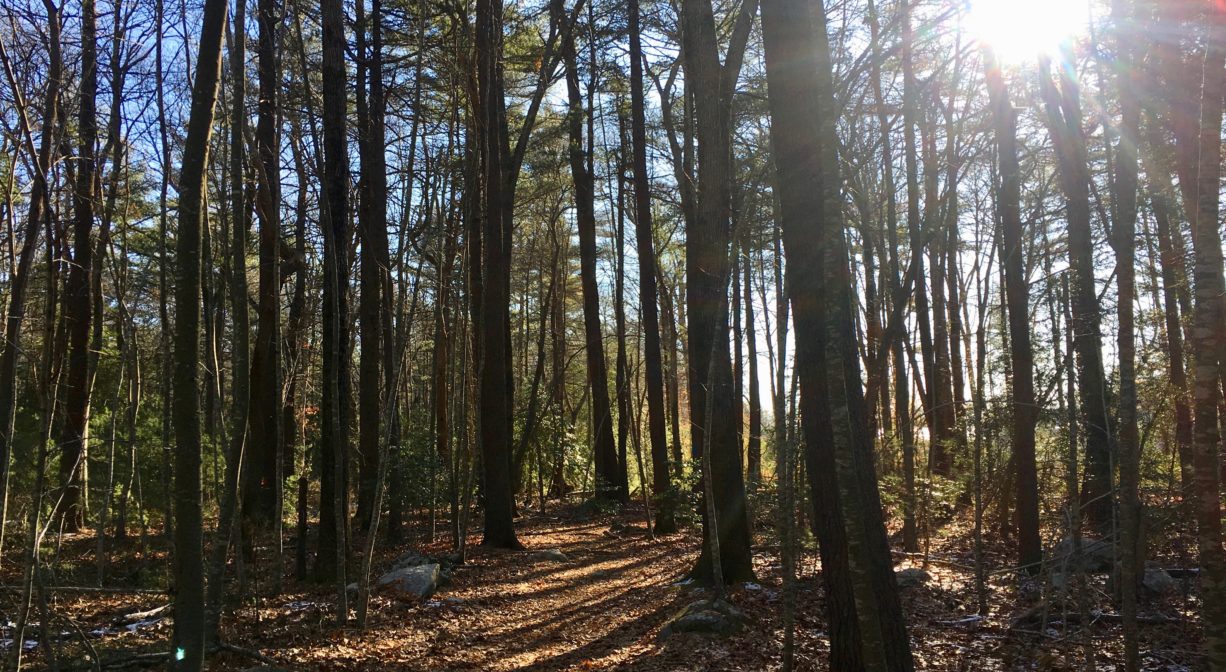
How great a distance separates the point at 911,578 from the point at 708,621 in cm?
393

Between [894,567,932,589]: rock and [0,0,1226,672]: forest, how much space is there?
0.06 metres

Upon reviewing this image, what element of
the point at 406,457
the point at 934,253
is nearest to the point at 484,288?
the point at 406,457

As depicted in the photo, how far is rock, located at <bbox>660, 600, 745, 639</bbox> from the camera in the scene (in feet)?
22.7

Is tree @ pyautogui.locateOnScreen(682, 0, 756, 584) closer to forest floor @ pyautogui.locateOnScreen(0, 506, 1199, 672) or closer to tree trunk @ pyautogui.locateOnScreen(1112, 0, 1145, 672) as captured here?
forest floor @ pyautogui.locateOnScreen(0, 506, 1199, 672)

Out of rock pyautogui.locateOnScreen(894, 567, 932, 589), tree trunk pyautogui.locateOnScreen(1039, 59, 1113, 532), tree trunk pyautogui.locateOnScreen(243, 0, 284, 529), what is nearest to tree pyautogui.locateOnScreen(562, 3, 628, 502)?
tree trunk pyautogui.locateOnScreen(243, 0, 284, 529)

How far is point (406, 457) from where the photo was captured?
1223 cm

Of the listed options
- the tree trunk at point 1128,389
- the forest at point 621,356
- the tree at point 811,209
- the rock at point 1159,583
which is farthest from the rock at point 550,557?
the tree trunk at point 1128,389

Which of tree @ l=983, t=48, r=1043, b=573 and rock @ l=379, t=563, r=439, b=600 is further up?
tree @ l=983, t=48, r=1043, b=573

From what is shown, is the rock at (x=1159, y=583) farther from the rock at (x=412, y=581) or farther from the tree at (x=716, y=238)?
the rock at (x=412, y=581)

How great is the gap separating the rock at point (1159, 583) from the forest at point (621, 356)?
11 cm

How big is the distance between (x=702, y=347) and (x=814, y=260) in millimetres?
5068

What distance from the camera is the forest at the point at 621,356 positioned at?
4.52m

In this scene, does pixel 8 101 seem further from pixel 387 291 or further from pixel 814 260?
pixel 387 291

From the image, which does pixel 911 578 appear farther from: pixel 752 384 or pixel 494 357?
pixel 752 384
